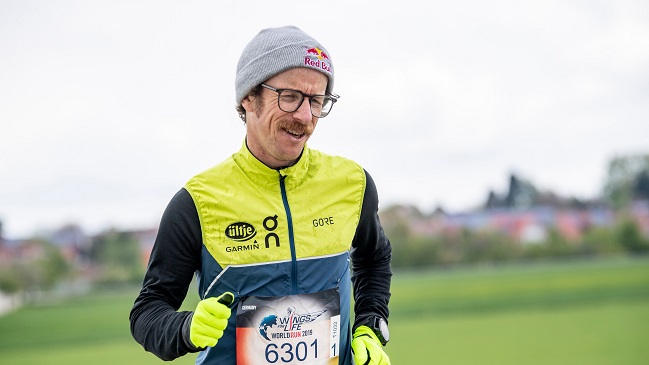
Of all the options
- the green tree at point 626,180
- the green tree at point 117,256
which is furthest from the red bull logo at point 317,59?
the green tree at point 626,180

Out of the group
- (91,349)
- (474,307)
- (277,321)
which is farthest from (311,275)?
(474,307)

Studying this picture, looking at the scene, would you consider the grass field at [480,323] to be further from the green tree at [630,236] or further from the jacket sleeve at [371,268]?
the jacket sleeve at [371,268]

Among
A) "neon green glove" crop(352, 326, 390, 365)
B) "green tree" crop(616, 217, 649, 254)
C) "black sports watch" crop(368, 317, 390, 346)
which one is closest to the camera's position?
"neon green glove" crop(352, 326, 390, 365)

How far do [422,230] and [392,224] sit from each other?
8.48 feet

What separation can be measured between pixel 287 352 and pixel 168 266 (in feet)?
1.45

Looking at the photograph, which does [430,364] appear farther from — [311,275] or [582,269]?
[582,269]

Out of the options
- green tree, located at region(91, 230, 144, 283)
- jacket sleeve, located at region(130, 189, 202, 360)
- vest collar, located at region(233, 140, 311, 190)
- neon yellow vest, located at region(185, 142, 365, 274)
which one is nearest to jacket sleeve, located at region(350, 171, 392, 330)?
neon yellow vest, located at region(185, 142, 365, 274)

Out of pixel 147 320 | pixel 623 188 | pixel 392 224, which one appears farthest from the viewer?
pixel 623 188

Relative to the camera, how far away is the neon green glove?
2.51m

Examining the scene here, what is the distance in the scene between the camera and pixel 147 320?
2266 mm

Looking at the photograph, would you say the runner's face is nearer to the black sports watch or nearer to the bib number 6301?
the bib number 6301

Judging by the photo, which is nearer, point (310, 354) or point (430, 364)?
point (310, 354)

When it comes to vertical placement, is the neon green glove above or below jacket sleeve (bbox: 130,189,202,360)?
below

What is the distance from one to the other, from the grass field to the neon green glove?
10.1 meters
